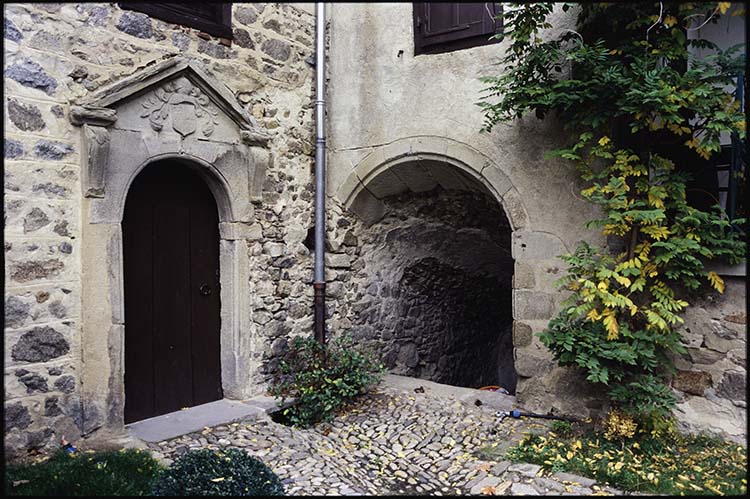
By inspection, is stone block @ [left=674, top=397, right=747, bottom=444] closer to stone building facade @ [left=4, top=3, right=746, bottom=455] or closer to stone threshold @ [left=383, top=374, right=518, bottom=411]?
stone building facade @ [left=4, top=3, right=746, bottom=455]

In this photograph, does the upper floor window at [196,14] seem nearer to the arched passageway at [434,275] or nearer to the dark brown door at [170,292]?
the dark brown door at [170,292]

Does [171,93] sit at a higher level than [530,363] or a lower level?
higher

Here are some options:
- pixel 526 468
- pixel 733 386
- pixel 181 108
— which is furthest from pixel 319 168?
pixel 733 386

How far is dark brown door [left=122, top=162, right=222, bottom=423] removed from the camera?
4.25 m

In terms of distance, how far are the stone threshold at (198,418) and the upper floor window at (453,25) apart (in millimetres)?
3292

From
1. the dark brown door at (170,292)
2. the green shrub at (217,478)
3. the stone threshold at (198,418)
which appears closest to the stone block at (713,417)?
the green shrub at (217,478)

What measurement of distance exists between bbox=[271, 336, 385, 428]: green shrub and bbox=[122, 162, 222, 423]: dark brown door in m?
0.62

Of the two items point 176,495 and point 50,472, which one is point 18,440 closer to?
point 50,472

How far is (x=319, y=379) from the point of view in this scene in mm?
4723

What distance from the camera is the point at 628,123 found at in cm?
404

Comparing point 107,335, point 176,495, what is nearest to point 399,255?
point 107,335

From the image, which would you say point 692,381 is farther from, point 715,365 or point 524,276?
point 524,276

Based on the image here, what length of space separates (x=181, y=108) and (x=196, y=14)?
79cm

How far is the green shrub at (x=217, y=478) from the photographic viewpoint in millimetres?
2893
